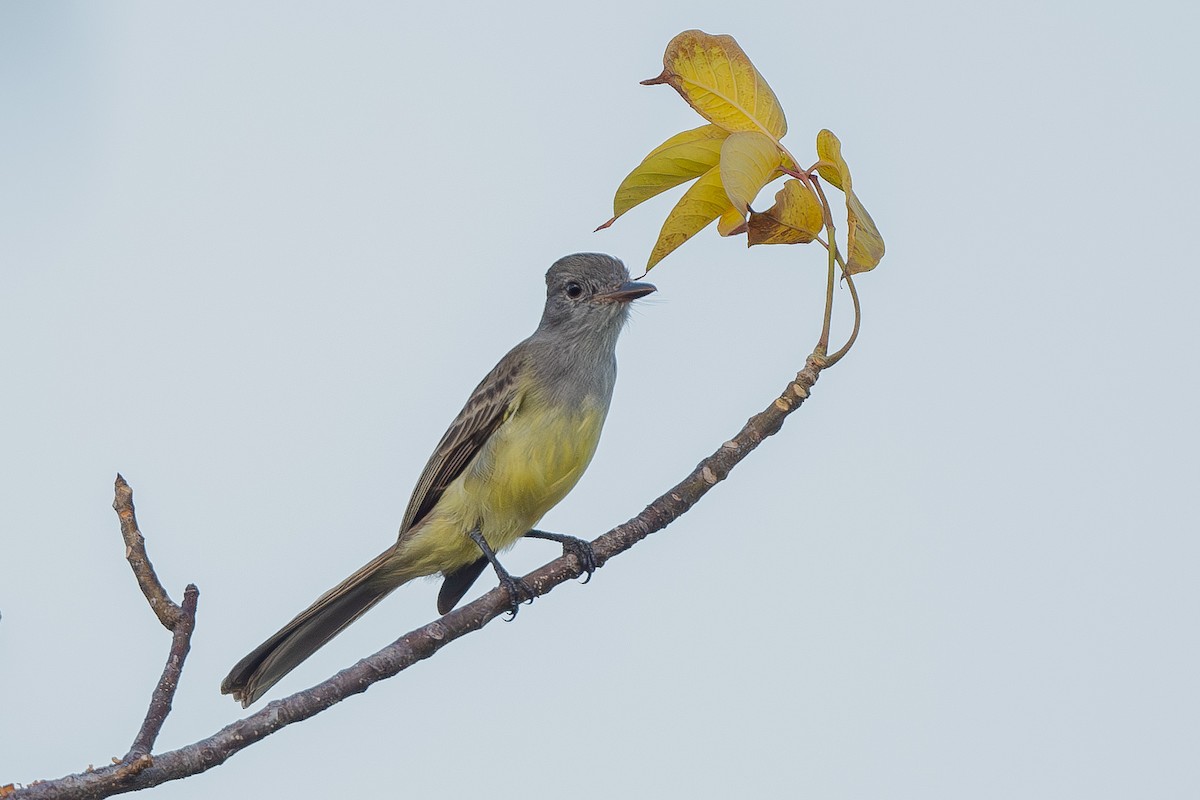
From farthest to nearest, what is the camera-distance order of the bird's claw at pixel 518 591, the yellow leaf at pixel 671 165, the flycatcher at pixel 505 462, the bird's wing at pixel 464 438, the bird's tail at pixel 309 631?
1. the bird's wing at pixel 464 438
2. the flycatcher at pixel 505 462
3. the bird's tail at pixel 309 631
4. the bird's claw at pixel 518 591
5. the yellow leaf at pixel 671 165

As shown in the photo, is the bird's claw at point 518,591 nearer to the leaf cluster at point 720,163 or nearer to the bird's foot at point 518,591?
the bird's foot at point 518,591

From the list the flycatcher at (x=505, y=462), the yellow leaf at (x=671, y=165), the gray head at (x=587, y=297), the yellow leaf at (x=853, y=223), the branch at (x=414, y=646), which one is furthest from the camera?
the gray head at (x=587, y=297)

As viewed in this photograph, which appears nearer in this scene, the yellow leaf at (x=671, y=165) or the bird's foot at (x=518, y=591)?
the yellow leaf at (x=671, y=165)

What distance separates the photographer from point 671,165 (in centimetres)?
359

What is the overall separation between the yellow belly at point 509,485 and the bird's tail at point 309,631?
151 mm

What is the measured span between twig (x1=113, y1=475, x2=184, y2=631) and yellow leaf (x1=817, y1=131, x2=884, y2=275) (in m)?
2.13

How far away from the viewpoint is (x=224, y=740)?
3396 millimetres

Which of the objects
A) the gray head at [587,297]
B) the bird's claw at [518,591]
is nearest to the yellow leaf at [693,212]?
the bird's claw at [518,591]

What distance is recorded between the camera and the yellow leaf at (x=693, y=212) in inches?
143

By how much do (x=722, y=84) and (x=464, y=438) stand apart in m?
3.25

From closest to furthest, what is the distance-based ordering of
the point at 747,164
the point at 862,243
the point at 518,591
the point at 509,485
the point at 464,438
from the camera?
the point at 747,164
the point at 862,243
the point at 518,591
the point at 509,485
the point at 464,438

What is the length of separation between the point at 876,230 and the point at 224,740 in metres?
2.23

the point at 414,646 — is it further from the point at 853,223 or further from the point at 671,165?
the point at 853,223

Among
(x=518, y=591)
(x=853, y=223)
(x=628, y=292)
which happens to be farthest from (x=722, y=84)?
(x=628, y=292)
